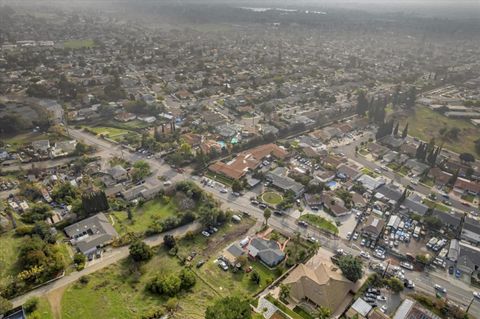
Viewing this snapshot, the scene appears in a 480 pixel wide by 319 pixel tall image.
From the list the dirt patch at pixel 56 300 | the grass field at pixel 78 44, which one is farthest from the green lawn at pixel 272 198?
the grass field at pixel 78 44

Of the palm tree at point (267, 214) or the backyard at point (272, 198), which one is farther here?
the backyard at point (272, 198)

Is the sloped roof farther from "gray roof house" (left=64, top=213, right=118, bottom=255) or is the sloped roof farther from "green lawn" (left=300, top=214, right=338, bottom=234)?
"gray roof house" (left=64, top=213, right=118, bottom=255)

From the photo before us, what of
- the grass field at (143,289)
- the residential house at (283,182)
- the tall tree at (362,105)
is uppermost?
the tall tree at (362,105)

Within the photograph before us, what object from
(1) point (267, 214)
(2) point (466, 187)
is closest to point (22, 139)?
(1) point (267, 214)

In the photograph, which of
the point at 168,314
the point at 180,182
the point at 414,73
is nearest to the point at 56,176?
the point at 180,182

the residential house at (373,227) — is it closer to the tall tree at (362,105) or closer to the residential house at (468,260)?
the residential house at (468,260)

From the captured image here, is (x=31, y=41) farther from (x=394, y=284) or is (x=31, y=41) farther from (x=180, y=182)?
(x=394, y=284)

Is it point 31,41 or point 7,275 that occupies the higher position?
point 31,41

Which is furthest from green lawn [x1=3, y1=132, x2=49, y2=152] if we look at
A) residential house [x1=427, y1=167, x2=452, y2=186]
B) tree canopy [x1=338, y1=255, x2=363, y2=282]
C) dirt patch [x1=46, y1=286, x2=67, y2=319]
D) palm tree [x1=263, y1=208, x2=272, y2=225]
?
residential house [x1=427, y1=167, x2=452, y2=186]
